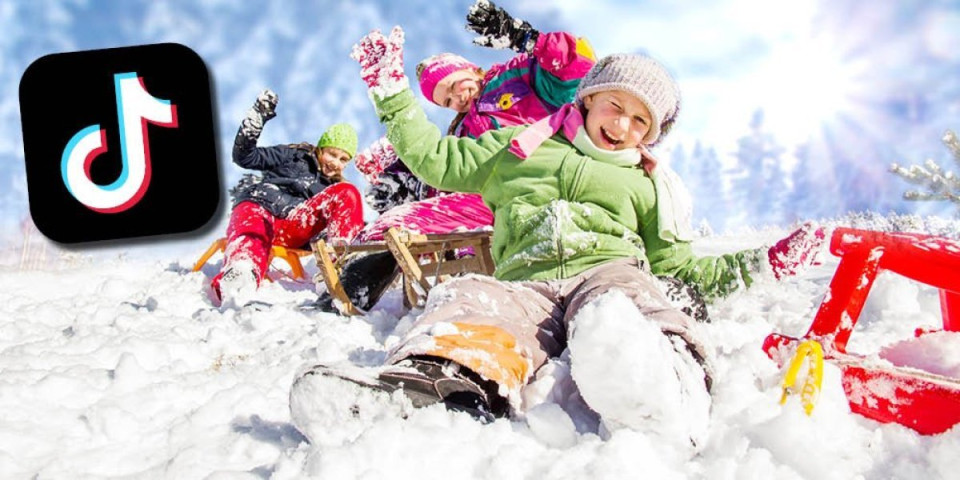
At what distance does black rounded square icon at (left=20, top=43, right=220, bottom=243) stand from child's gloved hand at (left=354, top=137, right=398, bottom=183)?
3.37 ft

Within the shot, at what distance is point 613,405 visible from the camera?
113cm

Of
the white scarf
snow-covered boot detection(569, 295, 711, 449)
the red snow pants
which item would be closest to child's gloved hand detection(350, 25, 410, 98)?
the white scarf

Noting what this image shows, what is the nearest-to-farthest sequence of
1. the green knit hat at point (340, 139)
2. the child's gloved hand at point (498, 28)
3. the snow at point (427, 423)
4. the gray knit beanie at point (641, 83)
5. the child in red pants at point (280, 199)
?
1. the snow at point (427, 423)
2. the gray knit beanie at point (641, 83)
3. the child's gloved hand at point (498, 28)
4. the child in red pants at point (280, 199)
5. the green knit hat at point (340, 139)

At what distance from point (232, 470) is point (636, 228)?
58.6 inches

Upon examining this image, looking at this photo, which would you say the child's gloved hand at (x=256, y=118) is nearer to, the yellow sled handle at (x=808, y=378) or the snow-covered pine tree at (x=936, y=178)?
the yellow sled handle at (x=808, y=378)

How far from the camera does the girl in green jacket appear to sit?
1.38 metres

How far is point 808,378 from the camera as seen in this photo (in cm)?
128

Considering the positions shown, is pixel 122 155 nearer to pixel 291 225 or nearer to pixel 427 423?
pixel 291 225

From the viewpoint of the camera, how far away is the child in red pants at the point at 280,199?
413 centimetres

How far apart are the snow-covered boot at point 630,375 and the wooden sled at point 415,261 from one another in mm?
1919

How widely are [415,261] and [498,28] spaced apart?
4.41ft

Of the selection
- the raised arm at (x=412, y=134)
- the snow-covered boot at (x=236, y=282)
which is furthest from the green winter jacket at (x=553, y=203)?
the snow-covered boot at (x=236, y=282)

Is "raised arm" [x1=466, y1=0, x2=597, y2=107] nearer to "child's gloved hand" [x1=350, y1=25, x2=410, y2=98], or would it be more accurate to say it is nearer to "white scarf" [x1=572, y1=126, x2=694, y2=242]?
"white scarf" [x1=572, y1=126, x2=694, y2=242]

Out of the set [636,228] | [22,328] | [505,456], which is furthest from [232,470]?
[22,328]
